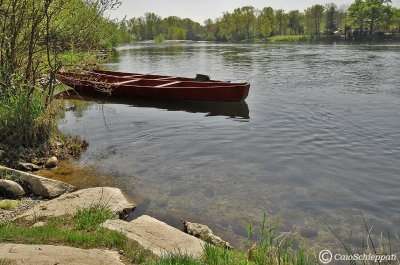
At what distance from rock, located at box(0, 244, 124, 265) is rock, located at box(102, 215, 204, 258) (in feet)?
2.46

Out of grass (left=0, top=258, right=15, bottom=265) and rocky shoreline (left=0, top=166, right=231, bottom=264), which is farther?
rocky shoreline (left=0, top=166, right=231, bottom=264)

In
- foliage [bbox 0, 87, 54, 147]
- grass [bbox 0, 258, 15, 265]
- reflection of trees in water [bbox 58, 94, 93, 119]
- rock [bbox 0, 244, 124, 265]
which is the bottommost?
rock [bbox 0, 244, 124, 265]

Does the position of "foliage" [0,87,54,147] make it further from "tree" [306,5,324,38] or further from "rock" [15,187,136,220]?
"tree" [306,5,324,38]

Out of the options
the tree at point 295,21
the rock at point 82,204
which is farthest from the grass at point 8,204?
the tree at point 295,21

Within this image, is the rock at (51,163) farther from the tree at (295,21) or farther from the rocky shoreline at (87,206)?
the tree at (295,21)

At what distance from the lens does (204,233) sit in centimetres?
651

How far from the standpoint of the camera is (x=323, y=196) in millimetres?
8367

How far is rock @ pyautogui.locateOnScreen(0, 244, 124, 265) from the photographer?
426 centimetres

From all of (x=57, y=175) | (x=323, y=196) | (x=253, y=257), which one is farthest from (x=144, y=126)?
(x=253, y=257)

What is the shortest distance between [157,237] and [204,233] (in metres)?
0.99

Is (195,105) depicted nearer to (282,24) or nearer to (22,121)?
(22,121)

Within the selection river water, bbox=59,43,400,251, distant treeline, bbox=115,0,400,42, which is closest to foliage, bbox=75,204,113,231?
river water, bbox=59,43,400,251

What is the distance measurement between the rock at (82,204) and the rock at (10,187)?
92cm

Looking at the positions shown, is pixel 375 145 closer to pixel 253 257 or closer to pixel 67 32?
pixel 253 257
